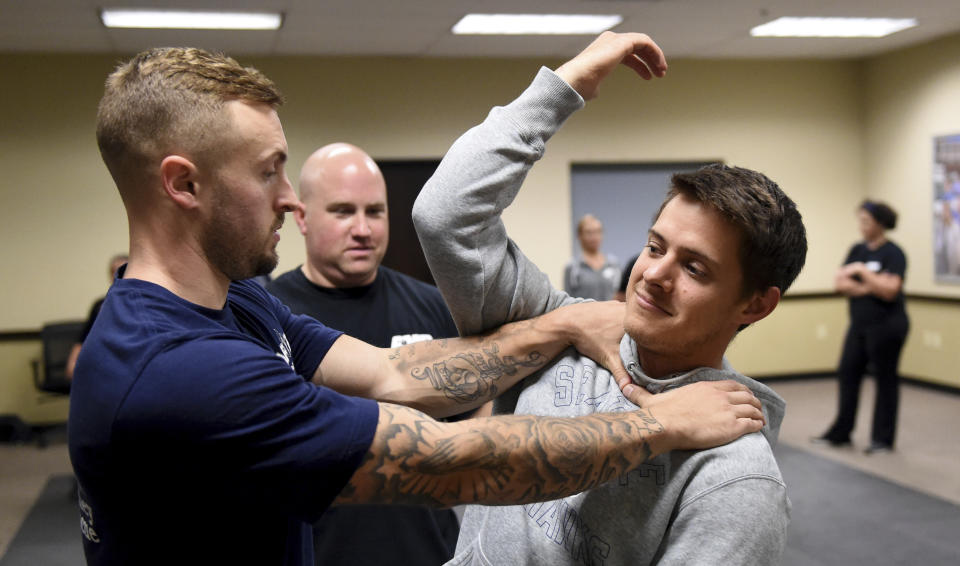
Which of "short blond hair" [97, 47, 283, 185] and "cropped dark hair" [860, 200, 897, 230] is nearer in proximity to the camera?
"short blond hair" [97, 47, 283, 185]

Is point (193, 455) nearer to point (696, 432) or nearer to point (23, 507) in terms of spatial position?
point (696, 432)

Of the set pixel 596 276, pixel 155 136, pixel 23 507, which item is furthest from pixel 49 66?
pixel 155 136

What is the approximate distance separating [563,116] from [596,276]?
200 inches

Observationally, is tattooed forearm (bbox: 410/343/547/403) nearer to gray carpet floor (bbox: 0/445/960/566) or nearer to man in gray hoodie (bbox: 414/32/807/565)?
man in gray hoodie (bbox: 414/32/807/565)

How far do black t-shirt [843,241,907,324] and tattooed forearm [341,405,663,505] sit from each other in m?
4.55

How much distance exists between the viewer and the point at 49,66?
6281 millimetres

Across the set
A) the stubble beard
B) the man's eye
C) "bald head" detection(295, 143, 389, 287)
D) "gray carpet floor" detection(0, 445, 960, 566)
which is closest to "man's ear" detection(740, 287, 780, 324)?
the man's eye

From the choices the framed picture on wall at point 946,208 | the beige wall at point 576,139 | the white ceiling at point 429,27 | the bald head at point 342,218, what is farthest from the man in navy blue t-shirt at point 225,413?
the framed picture on wall at point 946,208

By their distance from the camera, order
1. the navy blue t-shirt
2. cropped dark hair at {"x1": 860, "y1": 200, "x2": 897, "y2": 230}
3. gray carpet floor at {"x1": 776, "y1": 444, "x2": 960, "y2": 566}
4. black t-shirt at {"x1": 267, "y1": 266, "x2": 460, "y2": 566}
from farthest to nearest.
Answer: cropped dark hair at {"x1": 860, "y1": 200, "x2": 897, "y2": 230} < gray carpet floor at {"x1": 776, "y1": 444, "x2": 960, "y2": 566} < black t-shirt at {"x1": 267, "y1": 266, "x2": 460, "y2": 566} < the navy blue t-shirt

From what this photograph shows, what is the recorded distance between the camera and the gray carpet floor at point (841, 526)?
12.0 ft

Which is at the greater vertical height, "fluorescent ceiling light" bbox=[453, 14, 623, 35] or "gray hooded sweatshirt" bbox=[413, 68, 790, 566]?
"fluorescent ceiling light" bbox=[453, 14, 623, 35]

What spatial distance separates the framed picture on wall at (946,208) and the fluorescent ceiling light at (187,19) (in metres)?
5.29

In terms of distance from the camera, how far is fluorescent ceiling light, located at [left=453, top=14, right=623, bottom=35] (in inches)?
220

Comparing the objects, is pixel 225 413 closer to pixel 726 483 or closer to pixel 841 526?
pixel 726 483
